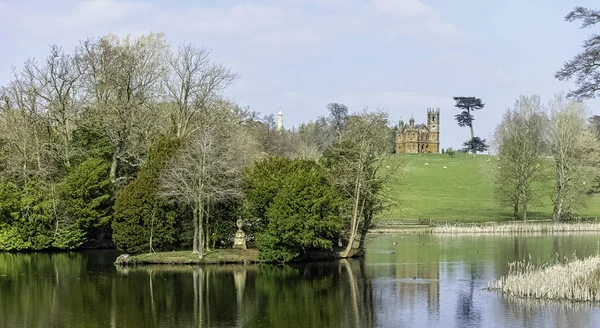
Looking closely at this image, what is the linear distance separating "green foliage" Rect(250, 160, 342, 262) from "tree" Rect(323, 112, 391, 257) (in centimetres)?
183

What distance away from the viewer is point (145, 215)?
4506cm

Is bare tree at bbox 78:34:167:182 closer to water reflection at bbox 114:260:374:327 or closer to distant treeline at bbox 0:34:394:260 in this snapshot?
distant treeline at bbox 0:34:394:260

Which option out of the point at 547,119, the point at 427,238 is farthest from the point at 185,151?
the point at 547,119

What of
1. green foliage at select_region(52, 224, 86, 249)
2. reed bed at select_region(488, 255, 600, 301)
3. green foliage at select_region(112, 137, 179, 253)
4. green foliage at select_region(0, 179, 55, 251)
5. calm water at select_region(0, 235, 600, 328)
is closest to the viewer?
calm water at select_region(0, 235, 600, 328)

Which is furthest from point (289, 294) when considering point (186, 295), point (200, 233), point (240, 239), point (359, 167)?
point (359, 167)

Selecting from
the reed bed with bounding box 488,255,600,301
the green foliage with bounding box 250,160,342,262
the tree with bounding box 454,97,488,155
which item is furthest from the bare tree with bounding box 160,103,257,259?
the tree with bounding box 454,97,488,155

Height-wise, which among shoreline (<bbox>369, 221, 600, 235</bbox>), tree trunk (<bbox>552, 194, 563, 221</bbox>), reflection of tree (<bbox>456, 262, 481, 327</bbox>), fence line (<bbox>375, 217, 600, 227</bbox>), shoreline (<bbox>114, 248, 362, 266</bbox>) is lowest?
reflection of tree (<bbox>456, 262, 481, 327</bbox>)

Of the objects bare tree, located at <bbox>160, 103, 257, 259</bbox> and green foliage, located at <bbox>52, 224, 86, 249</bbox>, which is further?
green foliage, located at <bbox>52, 224, 86, 249</bbox>

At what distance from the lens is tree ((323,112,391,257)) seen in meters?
46.4

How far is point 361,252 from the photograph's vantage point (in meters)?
47.8

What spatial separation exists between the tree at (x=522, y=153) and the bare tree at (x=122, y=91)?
3175 cm

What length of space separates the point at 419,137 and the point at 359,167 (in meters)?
111

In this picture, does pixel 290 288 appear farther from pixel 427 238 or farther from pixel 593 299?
pixel 427 238

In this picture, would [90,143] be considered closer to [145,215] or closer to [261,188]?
[145,215]
